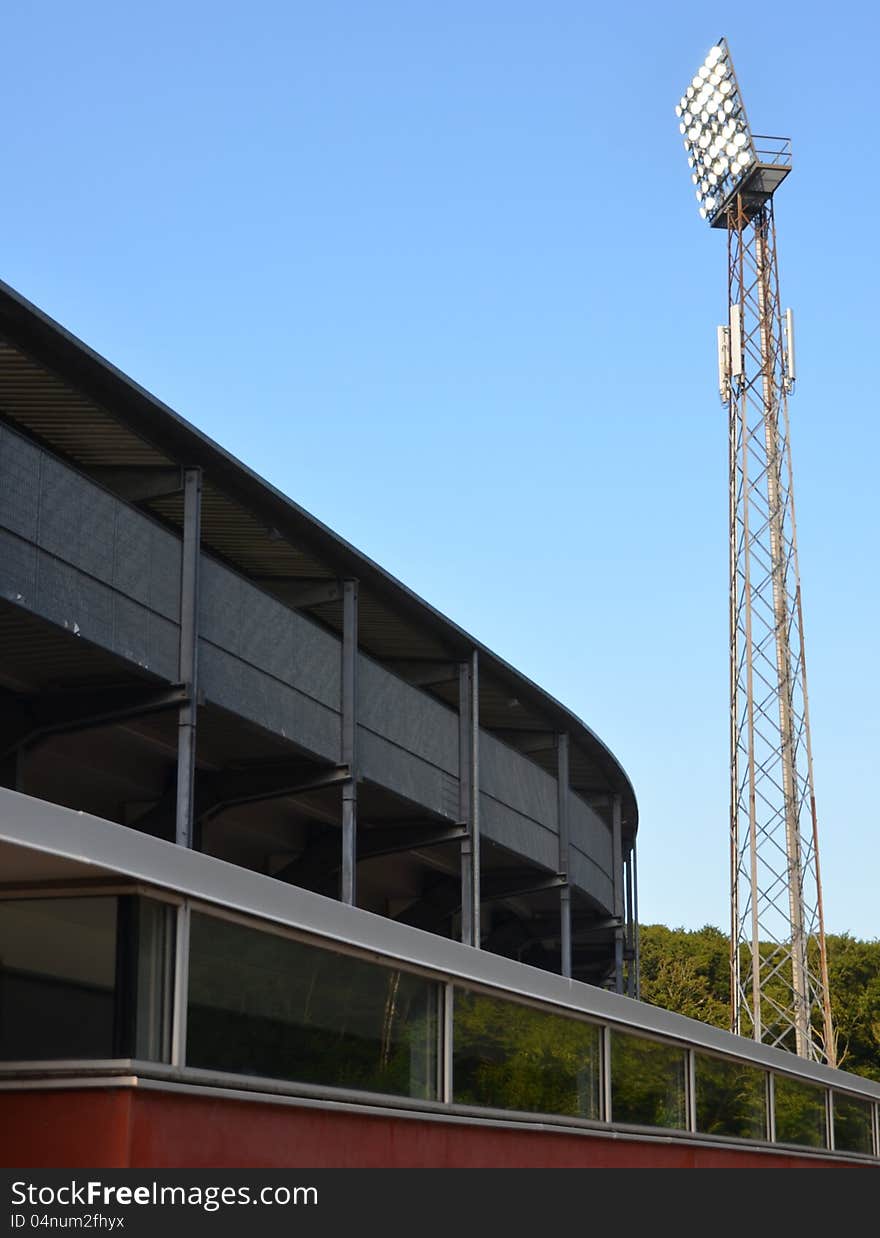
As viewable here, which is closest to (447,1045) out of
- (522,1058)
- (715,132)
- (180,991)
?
(522,1058)

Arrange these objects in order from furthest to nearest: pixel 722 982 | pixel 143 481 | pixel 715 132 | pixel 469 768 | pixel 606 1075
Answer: pixel 722 982 → pixel 715 132 → pixel 469 768 → pixel 143 481 → pixel 606 1075

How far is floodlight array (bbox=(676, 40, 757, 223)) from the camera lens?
37156mm

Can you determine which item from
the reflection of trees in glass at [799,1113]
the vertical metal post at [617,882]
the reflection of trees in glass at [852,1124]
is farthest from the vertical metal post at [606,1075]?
the vertical metal post at [617,882]

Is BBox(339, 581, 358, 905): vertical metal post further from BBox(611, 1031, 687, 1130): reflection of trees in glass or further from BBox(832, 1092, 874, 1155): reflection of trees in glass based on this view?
BBox(832, 1092, 874, 1155): reflection of trees in glass

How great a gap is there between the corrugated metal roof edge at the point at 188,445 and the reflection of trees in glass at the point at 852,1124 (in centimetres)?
761

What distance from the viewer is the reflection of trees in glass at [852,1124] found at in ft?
78.5

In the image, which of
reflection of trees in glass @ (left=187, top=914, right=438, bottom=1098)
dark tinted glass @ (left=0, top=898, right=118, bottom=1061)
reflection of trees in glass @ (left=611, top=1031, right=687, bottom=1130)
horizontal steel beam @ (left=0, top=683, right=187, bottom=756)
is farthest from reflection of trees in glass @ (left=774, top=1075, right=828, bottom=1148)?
dark tinted glass @ (left=0, top=898, right=118, bottom=1061)

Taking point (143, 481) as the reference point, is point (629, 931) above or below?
below

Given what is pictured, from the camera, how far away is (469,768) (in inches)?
956

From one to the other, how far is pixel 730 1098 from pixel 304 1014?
9.34 m

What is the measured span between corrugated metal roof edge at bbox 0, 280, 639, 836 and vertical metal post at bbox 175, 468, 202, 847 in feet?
1.59

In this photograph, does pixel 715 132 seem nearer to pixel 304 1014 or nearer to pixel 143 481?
pixel 143 481

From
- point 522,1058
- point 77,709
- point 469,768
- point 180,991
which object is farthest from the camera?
point 469,768

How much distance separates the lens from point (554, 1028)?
14727 millimetres
